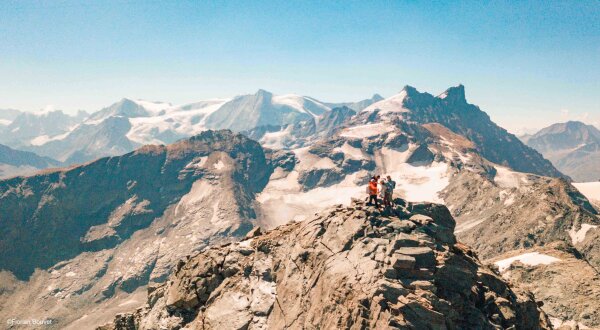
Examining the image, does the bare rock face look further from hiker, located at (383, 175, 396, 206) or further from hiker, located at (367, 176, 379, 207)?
hiker, located at (367, 176, 379, 207)

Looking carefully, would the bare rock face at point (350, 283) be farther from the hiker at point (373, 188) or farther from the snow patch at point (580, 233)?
the snow patch at point (580, 233)

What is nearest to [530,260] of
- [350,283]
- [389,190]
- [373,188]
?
[389,190]

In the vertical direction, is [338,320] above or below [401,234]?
below

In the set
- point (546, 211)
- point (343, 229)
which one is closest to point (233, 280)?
point (343, 229)

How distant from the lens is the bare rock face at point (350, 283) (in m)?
30.6

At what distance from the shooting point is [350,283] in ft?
107

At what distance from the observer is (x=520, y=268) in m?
85.6

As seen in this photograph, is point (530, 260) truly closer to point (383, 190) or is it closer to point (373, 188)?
point (383, 190)

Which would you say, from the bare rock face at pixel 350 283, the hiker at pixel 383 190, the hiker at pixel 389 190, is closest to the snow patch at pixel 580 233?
the bare rock face at pixel 350 283

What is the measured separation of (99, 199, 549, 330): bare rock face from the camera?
3061 cm

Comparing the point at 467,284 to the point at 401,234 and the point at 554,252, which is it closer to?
the point at 401,234

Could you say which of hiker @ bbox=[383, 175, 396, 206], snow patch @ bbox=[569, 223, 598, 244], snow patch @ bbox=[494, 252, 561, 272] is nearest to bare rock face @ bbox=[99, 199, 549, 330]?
hiker @ bbox=[383, 175, 396, 206]

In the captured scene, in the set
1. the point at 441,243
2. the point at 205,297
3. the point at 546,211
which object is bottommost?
the point at 546,211

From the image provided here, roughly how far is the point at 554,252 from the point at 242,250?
76.8 m
